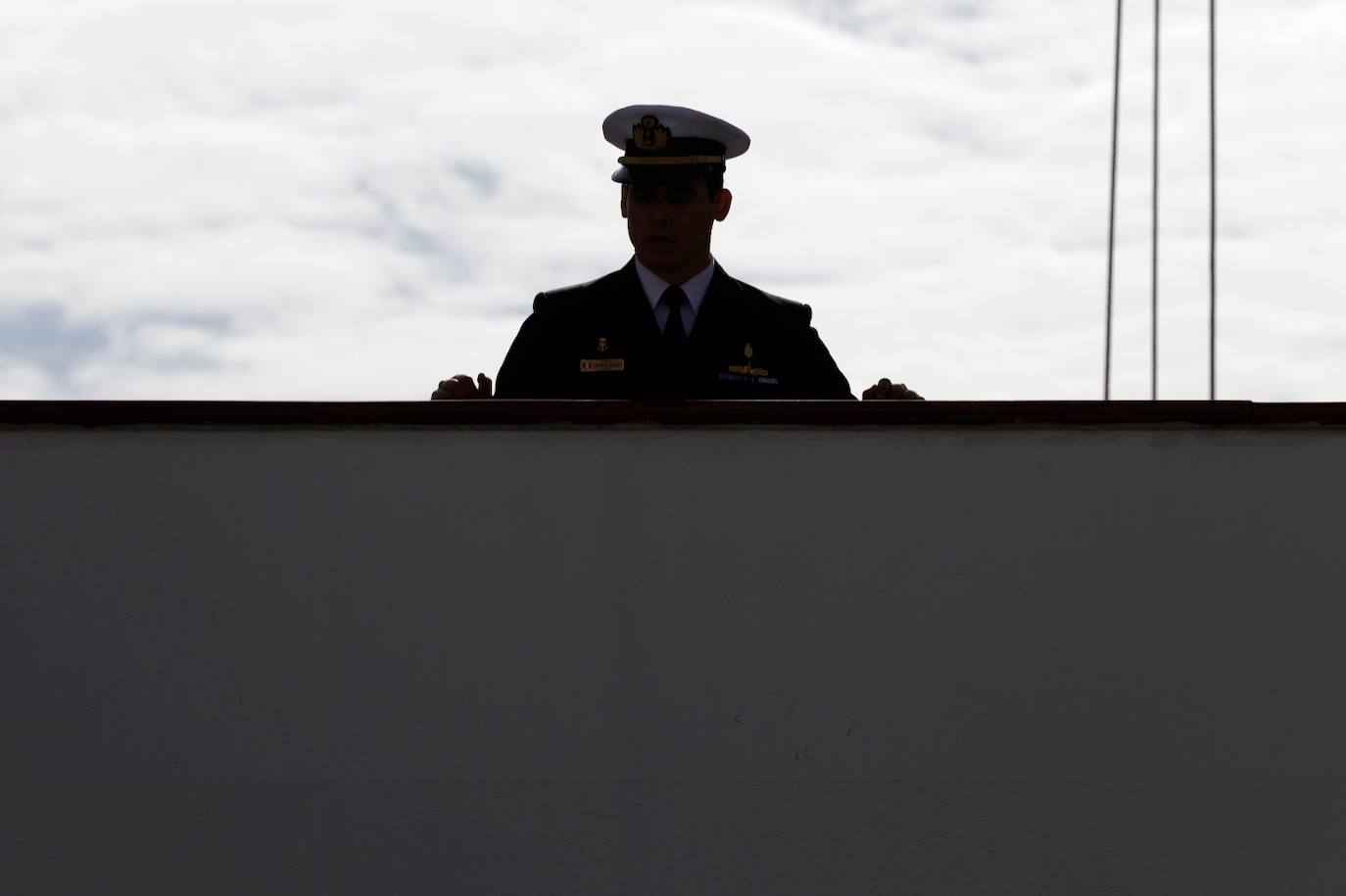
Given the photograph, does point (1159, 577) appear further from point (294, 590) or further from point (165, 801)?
point (165, 801)

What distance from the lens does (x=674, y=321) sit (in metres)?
4.30

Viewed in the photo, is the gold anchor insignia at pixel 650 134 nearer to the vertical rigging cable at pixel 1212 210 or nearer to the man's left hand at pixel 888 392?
the man's left hand at pixel 888 392

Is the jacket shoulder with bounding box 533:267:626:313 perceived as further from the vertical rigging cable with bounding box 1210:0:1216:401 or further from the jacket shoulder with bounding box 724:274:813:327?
the vertical rigging cable with bounding box 1210:0:1216:401

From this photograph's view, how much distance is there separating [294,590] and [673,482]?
0.77 meters

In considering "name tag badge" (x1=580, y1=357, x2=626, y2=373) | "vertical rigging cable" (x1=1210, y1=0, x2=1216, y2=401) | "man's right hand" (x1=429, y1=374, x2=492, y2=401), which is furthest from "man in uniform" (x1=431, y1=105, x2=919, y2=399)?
"vertical rigging cable" (x1=1210, y1=0, x2=1216, y2=401)

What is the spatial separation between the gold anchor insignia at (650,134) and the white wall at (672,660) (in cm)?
128

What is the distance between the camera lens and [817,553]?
3320 millimetres

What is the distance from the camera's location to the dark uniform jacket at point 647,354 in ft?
14.0

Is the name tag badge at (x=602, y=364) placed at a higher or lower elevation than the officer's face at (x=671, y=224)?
lower

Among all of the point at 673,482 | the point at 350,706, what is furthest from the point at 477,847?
the point at 673,482

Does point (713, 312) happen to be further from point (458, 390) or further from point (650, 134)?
point (458, 390)

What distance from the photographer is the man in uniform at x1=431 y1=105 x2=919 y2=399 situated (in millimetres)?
4277

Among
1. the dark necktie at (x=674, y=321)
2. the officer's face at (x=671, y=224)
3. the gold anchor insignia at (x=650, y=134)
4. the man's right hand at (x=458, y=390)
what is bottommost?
the man's right hand at (x=458, y=390)

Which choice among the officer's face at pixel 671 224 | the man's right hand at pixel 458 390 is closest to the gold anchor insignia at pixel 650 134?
the officer's face at pixel 671 224
